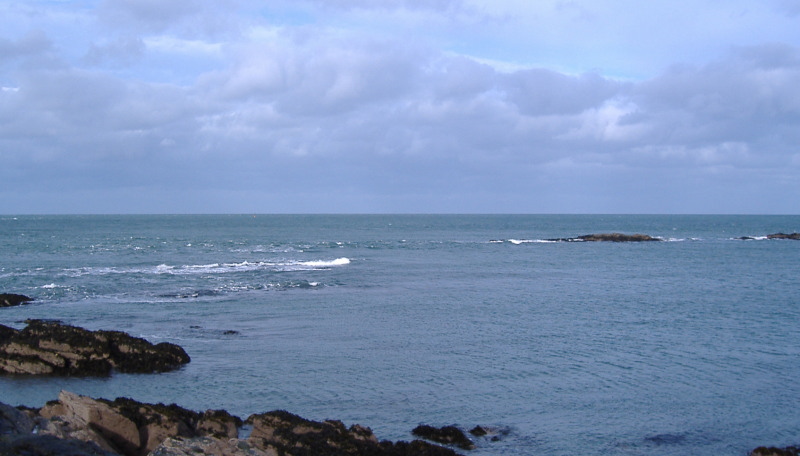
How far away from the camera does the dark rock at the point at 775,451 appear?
55.0 ft

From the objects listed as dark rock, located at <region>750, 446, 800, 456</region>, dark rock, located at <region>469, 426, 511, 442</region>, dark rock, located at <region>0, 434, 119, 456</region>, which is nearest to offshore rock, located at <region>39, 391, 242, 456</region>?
dark rock, located at <region>0, 434, 119, 456</region>

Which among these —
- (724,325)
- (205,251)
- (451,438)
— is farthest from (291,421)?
(205,251)

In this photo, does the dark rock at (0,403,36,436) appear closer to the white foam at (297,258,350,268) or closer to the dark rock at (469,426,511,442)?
the dark rock at (469,426,511,442)

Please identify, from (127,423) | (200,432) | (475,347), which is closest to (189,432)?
(200,432)

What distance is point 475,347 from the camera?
92.6 feet

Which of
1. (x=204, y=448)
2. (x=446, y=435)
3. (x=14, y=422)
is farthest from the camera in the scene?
(x=446, y=435)

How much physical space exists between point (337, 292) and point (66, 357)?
73.8ft

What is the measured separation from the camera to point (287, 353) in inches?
1052

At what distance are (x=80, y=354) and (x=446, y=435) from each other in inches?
585

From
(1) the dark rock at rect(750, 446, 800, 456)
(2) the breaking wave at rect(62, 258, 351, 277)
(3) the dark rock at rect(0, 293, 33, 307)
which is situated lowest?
(1) the dark rock at rect(750, 446, 800, 456)

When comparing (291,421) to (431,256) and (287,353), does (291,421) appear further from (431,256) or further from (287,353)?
(431,256)

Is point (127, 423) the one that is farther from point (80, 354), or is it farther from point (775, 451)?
point (775, 451)

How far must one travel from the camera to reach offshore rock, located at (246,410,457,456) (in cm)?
1573

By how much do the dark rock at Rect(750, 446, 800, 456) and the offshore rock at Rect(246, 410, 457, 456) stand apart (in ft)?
26.3
